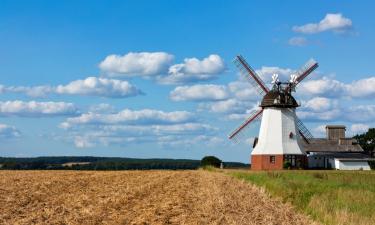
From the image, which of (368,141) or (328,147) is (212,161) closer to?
(328,147)

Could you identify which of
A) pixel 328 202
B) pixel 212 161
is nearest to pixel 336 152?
pixel 212 161

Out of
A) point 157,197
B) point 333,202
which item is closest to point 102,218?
point 157,197

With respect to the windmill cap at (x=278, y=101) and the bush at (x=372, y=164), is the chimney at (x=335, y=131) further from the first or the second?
the windmill cap at (x=278, y=101)

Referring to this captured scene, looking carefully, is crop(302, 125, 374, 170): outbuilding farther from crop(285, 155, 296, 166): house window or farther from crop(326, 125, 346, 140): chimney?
crop(285, 155, 296, 166): house window

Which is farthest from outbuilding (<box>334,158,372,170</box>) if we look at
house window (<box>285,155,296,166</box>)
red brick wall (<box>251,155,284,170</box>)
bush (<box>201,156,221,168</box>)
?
bush (<box>201,156,221,168</box>)

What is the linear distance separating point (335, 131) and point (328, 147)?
4993 mm

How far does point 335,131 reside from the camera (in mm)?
102562

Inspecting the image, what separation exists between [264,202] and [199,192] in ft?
15.0

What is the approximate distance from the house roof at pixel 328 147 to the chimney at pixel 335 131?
70.9 inches

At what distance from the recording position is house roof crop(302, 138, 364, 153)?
9794cm

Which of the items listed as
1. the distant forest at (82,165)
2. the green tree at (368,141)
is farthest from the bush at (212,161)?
the green tree at (368,141)

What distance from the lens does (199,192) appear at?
27.7 meters

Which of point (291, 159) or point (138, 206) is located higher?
point (291, 159)

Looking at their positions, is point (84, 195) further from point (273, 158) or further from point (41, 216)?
point (273, 158)
